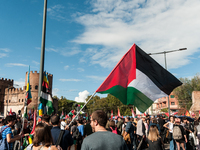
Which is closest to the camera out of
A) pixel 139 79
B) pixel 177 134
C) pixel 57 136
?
pixel 57 136

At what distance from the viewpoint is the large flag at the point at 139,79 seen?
5961mm

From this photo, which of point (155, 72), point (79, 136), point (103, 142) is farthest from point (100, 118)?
point (79, 136)

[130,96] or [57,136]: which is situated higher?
[130,96]

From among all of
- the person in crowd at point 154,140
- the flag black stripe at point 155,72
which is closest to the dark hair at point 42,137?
the flag black stripe at point 155,72

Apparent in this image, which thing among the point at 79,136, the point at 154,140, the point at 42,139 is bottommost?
the point at 79,136

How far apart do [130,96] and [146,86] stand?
59 centimetres

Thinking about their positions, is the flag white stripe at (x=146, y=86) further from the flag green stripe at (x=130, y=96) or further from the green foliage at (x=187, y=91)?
the green foliage at (x=187, y=91)

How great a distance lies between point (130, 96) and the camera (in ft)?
20.5

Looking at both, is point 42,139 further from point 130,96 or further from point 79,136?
point 79,136

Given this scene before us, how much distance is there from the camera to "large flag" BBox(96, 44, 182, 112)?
19.6 feet

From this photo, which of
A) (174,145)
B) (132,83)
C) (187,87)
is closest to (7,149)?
(132,83)

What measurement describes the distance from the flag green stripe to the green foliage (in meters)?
48.2

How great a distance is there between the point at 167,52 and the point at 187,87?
35819 mm

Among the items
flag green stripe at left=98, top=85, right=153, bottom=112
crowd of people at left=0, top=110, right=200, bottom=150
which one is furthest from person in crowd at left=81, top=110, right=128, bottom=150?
flag green stripe at left=98, top=85, right=153, bottom=112
